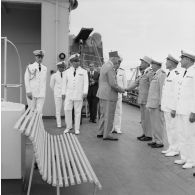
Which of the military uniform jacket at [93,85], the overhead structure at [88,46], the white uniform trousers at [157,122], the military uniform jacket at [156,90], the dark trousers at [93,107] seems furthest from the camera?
the overhead structure at [88,46]

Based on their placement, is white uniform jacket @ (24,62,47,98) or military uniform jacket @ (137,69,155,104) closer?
military uniform jacket @ (137,69,155,104)

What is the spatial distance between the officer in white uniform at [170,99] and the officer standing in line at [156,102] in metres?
0.56

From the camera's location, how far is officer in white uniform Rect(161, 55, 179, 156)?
6266 mm

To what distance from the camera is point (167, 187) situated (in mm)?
4551

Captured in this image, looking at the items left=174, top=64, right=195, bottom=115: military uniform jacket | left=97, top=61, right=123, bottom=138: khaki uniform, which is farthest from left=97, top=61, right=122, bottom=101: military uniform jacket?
left=174, top=64, right=195, bottom=115: military uniform jacket

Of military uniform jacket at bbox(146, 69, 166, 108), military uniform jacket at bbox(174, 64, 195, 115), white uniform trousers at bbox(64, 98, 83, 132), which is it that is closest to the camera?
military uniform jacket at bbox(174, 64, 195, 115)

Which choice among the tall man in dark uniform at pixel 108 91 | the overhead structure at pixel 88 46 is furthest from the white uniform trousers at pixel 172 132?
the overhead structure at pixel 88 46

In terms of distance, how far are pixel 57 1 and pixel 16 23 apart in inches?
112

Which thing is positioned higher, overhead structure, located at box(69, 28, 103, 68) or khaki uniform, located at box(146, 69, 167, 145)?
overhead structure, located at box(69, 28, 103, 68)

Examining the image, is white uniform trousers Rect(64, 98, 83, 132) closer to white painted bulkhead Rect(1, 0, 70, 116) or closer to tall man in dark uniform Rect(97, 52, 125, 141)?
tall man in dark uniform Rect(97, 52, 125, 141)

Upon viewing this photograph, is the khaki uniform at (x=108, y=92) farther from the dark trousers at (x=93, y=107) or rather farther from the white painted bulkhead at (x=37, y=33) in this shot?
the white painted bulkhead at (x=37, y=33)

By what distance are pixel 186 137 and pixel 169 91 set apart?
106 centimetres

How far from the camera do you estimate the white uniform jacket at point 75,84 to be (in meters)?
8.30

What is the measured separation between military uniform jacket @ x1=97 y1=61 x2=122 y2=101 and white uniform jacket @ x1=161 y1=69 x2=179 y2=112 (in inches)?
58.2
